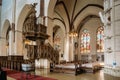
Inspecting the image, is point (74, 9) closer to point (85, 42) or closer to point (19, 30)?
point (19, 30)

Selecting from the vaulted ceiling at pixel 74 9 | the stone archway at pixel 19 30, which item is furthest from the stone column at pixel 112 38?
the stone archway at pixel 19 30

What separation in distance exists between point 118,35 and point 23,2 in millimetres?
11179

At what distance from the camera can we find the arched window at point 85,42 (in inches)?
956

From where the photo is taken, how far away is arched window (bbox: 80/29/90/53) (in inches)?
956

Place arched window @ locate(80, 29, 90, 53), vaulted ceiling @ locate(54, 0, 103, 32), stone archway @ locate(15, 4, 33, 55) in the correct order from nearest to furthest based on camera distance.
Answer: stone archway @ locate(15, 4, 33, 55) → vaulted ceiling @ locate(54, 0, 103, 32) → arched window @ locate(80, 29, 90, 53)

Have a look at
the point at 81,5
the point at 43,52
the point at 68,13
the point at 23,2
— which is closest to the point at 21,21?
the point at 23,2

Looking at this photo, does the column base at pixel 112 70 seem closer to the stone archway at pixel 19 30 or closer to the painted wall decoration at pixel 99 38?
the stone archway at pixel 19 30

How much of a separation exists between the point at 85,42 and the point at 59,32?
5665 millimetres

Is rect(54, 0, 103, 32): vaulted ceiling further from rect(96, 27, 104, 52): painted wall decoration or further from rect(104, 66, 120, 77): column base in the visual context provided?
rect(104, 66, 120, 77): column base

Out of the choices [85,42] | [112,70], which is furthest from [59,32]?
[112,70]

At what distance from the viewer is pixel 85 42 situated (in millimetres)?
24516

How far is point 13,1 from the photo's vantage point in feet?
61.1

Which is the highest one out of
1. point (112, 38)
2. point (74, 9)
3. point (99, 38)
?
point (74, 9)

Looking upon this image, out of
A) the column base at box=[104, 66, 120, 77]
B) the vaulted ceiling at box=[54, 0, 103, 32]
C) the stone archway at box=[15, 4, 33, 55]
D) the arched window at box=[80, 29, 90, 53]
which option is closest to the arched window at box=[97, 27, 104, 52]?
the arched window at box=[80, 29, 90, 53]
